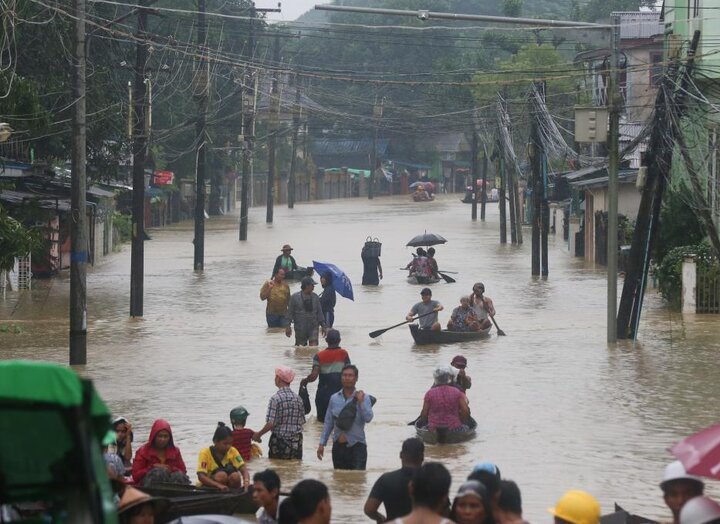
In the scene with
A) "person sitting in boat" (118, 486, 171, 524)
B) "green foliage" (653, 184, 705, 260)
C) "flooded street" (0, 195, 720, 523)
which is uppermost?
"green foliage" (653, 184, 705, 260)

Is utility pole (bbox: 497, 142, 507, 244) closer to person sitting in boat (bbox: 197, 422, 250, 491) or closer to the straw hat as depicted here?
person sitting in boat (bbox: 197, 422, 250, 491)

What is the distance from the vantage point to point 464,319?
88.9 ft

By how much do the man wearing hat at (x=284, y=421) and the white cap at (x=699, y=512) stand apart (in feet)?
26.3

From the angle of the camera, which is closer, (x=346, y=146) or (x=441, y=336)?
(x=441, y=336)

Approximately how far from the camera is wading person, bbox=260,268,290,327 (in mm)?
27484

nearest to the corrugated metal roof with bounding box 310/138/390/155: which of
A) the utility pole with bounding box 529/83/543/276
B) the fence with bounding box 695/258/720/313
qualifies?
the utility pole with bounding box 529/83/543/276

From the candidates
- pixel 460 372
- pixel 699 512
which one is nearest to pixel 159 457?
pixel 460 372

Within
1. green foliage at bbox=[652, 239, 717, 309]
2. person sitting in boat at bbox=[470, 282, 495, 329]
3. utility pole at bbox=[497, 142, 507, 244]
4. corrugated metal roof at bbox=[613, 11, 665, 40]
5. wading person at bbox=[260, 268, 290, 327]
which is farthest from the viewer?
corrugated metal roof at bbox=[613, 11, 665, 40]

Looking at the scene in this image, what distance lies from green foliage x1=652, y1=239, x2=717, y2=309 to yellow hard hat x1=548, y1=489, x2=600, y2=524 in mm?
25033

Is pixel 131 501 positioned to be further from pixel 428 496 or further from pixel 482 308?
pixel 482 308

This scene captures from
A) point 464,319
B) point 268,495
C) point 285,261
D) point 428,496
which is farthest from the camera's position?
point 285,261

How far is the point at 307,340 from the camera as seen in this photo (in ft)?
83.0

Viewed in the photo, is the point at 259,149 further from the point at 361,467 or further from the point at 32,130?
the point at 361,467

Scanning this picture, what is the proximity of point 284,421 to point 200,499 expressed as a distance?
3.44 m
